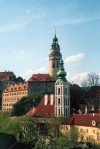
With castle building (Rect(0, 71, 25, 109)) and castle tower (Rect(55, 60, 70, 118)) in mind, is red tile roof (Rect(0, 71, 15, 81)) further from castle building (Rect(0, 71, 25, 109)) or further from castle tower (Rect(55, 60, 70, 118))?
castle tower (Rect(55, 60, 70, 118))

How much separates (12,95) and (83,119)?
49.2 meters

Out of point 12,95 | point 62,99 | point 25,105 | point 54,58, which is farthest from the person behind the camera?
point 12,95

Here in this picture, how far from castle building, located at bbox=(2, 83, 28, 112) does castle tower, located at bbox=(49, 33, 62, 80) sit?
8132 millimetres

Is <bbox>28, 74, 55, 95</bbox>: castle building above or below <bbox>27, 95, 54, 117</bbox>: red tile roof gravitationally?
above

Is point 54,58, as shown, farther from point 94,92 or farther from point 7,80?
point 94,92

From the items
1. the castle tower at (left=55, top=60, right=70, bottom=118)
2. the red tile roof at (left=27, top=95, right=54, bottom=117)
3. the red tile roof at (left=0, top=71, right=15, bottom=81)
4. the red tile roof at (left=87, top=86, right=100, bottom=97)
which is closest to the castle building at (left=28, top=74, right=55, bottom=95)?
Result: the red tile roof at (left=87, top=86, right=100, bottom=97)

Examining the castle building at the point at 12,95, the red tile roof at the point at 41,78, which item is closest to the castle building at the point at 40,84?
the red tile roof at the point at 41,78

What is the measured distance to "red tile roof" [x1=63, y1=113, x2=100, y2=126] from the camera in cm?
6353

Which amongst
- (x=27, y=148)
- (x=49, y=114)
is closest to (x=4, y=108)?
(x=49, y=114)

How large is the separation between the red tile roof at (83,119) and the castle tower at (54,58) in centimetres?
3999

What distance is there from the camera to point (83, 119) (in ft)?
214

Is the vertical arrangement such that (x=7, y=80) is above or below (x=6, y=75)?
below

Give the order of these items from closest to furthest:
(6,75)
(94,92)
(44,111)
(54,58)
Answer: (44,111) < (94,92) < (54,58) < (6,75)

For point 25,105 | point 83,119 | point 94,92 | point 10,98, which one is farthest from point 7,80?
point 83,119
